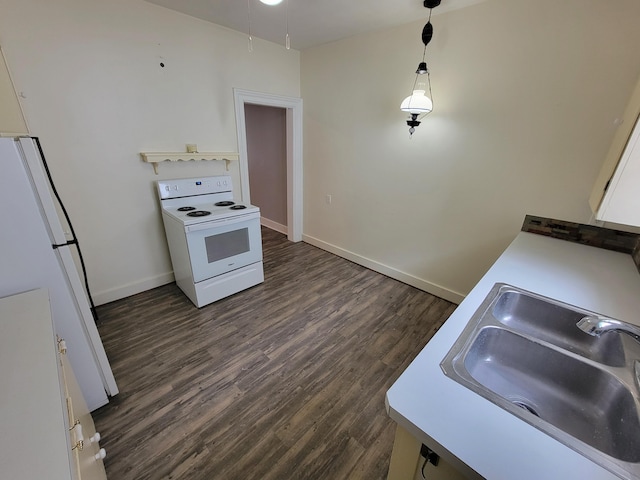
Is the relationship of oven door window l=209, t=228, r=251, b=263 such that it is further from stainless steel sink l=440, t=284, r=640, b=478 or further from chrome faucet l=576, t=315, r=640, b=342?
chrome faucet l=576, t=315, r=640, b=342

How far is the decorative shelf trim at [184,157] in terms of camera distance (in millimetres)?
2396

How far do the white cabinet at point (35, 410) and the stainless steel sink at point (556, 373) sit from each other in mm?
991

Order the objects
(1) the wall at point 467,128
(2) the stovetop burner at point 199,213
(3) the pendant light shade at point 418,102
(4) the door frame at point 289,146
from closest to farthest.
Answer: (1) the wall at point 467,128 < (3) the pendant light shade at point 418,102 < (2) the stovetop burner at point 199,213 < (4) the door frame at point 289,146

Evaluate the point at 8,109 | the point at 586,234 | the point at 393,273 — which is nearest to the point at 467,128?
the point at 586,234

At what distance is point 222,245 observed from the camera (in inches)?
96.9

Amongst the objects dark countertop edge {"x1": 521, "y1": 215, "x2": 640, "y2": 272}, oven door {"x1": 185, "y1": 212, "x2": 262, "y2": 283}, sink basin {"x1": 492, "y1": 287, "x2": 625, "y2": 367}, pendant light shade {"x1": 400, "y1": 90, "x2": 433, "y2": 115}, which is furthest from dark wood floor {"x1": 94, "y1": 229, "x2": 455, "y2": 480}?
pendant light shade {"x1": 400, "y1": 90, "x2": 433, "y2": 115}

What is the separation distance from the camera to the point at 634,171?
108cm

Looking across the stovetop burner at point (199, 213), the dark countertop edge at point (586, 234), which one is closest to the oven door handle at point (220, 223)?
the stovetop burner at point (199, 213)

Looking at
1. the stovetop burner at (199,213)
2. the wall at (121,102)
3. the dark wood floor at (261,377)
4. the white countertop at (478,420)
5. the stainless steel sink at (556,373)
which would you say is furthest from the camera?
the stovetop burner at (199,213)

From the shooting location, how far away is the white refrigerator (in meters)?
1.07

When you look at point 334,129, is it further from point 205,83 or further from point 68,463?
point 68,463

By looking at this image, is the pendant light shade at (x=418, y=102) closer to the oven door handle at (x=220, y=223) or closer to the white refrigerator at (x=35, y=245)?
the oven door handle at (x=220, y=223)

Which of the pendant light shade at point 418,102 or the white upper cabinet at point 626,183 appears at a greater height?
the pendant light shade at point 418,102

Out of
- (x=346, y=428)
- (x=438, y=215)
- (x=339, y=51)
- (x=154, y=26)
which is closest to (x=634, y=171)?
(x=438, y=215)
